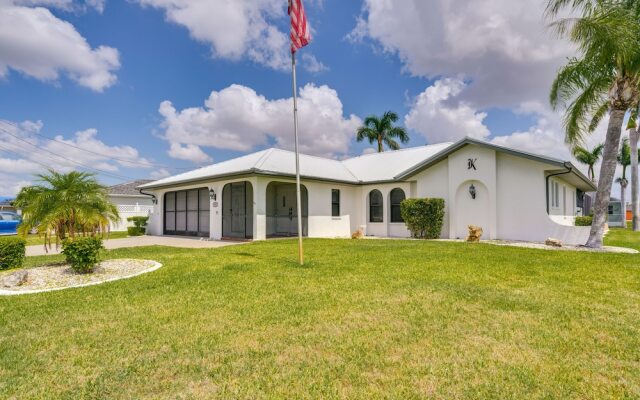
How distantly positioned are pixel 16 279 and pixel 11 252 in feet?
5.91

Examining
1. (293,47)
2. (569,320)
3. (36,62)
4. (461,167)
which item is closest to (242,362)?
(569,320)

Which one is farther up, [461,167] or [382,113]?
[382,113]

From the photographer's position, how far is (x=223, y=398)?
2668 millimetres

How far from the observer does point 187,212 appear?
69.7 feet

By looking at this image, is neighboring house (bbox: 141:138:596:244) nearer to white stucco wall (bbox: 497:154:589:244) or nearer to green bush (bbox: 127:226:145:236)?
white stucco wall (bbox: 497:154:589:244)

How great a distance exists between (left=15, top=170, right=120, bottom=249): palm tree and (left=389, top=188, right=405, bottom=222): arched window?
13.6 meters

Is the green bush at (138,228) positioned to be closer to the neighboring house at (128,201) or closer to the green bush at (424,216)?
the neighboring house at (128,201)

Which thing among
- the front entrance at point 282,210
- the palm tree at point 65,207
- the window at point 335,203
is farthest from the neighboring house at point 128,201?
the palm tree at point 65,207

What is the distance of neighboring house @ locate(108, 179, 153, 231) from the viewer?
27.5 metres

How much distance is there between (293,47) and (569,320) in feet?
25.6

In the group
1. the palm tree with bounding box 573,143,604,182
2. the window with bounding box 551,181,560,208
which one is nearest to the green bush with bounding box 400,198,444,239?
the window with bounding box 551,181,560,208

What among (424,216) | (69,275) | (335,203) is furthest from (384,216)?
(69,275)

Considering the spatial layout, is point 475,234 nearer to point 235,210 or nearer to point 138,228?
point 235,210

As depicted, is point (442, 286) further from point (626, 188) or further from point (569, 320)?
point (626, 188)
